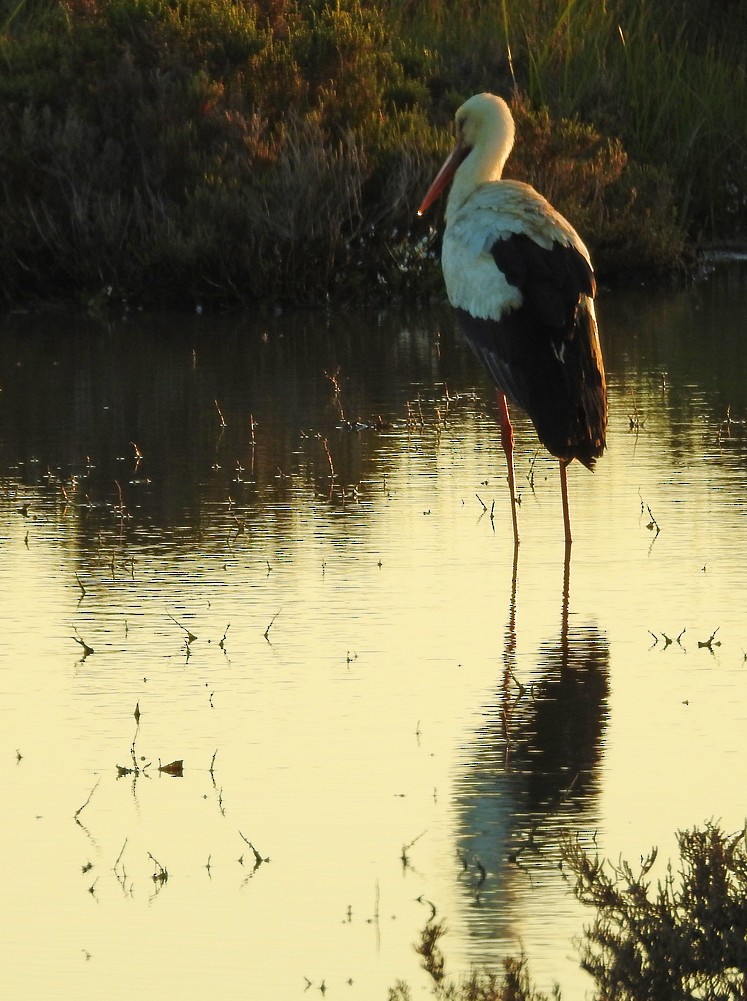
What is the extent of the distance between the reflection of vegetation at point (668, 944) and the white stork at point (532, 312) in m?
4.17

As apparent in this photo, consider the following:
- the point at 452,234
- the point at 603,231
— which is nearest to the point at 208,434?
the point at 452,234

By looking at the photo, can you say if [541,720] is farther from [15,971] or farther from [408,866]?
[15,971]

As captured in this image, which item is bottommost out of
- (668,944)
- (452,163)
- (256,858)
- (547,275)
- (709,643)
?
(452,163)

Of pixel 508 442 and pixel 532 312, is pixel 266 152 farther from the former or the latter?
pixel 532 312

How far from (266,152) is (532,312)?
9705 mm

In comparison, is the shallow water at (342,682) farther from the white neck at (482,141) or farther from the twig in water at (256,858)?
the white neck at (482,141)

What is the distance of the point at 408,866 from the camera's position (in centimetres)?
500

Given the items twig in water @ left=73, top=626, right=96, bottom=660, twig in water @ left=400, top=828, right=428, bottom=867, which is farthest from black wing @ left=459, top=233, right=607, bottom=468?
twig in water @ left=400, top=828, right=428, bottom=867

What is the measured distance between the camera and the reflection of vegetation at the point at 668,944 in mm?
3877

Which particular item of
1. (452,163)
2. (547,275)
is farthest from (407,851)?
(452,163)

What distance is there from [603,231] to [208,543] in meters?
10.9

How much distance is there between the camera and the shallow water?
4.70m

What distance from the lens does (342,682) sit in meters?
6.49

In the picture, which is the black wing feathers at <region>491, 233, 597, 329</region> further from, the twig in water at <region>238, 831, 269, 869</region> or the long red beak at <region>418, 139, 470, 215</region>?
the twig in water at <region>238, 831, 269, 869</region>
